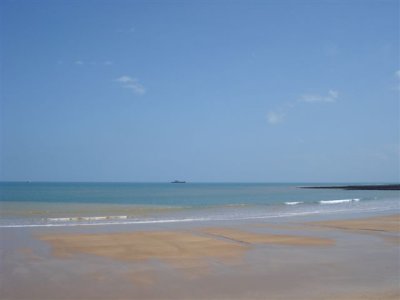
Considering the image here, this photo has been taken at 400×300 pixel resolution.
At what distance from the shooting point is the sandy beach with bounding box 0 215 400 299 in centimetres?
766

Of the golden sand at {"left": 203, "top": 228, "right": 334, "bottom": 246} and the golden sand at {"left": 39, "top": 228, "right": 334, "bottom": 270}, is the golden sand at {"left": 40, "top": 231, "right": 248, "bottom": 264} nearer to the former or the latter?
the golden sand at {"left": 39, "top": 228, "right": 334, "bottom": 270}

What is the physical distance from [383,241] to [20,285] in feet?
38.3

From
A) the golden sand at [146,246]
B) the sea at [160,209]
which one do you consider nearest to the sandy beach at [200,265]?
the golden sand at [146,246]

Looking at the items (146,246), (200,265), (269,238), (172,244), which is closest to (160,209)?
(269,238)

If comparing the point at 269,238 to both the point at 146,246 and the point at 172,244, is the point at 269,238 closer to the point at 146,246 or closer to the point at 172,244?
the point at 172,244

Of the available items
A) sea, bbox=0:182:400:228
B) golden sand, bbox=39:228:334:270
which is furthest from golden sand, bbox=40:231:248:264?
sea, bbox=0:182:400:228

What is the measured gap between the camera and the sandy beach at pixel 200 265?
302 inches

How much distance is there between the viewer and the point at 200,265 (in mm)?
9938

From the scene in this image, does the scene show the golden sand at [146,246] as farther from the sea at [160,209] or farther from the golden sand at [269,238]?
the sea at [160,209]

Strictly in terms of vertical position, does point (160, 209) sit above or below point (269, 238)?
below

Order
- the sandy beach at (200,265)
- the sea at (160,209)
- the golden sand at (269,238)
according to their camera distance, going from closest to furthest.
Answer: the sandy beach at (200,265) → the golden sand at (269,238) → the sea at (160,209)

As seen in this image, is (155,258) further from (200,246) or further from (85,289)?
(85,289)

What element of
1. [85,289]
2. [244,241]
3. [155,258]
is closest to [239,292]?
[85,289]

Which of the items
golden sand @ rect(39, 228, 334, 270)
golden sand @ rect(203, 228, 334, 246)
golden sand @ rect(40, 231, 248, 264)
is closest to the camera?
golden sand @ rect(39, 228, 334, 270)
